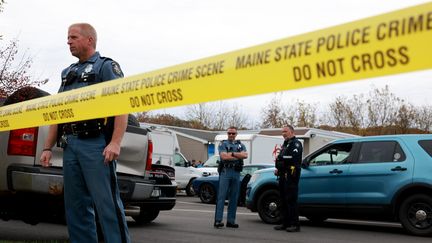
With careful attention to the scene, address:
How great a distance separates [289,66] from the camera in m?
2.65

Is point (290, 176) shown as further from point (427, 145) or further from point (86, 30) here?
point (86, 30)

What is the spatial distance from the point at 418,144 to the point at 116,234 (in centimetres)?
658

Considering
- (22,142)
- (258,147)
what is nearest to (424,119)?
(258,147)

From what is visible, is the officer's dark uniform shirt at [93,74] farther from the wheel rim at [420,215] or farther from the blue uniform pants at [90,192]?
the wheel rim at [420,215]

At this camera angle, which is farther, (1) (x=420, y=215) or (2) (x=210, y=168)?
(2) (x=210, y=168)

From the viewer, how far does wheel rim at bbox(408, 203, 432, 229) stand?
28.9 feet

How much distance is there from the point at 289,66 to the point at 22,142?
420 centimetres

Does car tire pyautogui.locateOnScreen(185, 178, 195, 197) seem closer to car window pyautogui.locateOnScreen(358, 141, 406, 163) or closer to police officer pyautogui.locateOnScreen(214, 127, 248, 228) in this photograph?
police officer pyautogui.locateOnScreen(214, 127, 248, 228)

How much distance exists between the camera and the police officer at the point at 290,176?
9.27 m

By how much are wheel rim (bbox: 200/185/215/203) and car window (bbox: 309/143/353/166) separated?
704 centimetres

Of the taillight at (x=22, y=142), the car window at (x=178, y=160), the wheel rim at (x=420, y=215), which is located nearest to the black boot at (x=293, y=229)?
the wheel rim at (x=420, y=215)

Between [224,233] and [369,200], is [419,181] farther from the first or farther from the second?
[224,233]

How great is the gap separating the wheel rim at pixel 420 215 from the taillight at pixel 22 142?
19.1ft

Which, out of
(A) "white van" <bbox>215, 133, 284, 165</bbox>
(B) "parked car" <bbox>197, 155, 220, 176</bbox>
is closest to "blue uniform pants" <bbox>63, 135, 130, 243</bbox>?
(B) "parked car" <bbox>197, 155, 220, 176</bbox>
